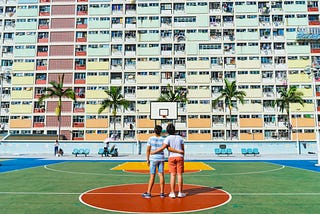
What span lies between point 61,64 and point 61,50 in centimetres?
313

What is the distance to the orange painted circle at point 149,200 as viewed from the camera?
6.70m

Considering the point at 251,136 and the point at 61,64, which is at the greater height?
the point at 61,64

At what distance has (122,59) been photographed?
55.7 m

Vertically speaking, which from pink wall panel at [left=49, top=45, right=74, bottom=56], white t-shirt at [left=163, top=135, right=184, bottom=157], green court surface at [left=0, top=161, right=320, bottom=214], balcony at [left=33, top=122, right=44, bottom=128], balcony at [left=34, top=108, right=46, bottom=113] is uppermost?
pink wall panel at [left=49, top=45, right=74, bottom=56]

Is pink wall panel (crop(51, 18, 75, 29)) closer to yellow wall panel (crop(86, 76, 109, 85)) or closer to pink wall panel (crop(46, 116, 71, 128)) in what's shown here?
yellow wall panel (crop(86, 76, 109, 85))

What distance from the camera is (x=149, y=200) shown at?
7598mm

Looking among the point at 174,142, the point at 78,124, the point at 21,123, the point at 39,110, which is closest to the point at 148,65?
the point at 78,124

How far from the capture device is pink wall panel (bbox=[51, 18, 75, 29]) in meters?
56.9

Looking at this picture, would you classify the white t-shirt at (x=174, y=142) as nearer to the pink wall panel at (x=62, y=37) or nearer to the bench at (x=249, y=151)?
the bench at (x=249, y=151)

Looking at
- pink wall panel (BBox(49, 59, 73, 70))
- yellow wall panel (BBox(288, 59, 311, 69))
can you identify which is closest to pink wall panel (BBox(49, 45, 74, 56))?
pink wall panel (BBox(49, 59, 73, 70))

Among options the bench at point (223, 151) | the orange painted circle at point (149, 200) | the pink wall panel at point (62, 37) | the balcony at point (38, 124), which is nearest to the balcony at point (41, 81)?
the balcony at point (38, 124)

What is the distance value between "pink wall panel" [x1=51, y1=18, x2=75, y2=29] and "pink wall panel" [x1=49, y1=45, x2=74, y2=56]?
15.1ft

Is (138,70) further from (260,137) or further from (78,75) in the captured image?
(260,137)

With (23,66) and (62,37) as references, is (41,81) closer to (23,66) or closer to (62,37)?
(23,66)
